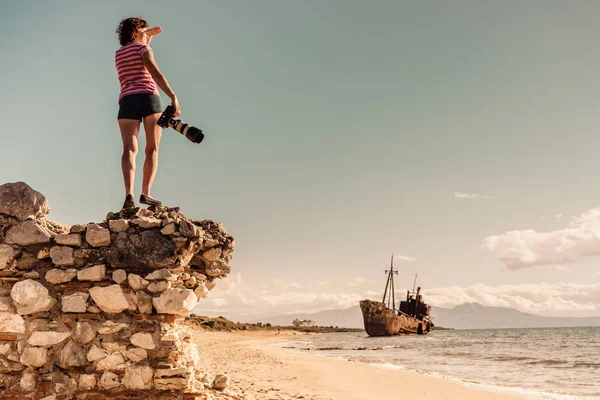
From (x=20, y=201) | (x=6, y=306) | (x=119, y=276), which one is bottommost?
(x=6, y=306)

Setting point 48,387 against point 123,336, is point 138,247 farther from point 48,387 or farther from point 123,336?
point 48,387

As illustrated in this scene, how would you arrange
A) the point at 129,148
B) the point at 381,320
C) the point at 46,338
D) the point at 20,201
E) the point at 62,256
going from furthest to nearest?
1. the point at 381,320
2. the point at 129,148
3. the point at 20,201
4. the point at 62,256
5. the point at 46,338

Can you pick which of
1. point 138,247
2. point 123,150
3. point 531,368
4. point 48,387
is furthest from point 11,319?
point 531,368

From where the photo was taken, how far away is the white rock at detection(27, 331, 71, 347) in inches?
174

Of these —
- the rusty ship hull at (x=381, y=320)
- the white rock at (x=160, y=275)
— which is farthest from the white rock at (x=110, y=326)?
the rusty ship hull at (x=381, y=320)

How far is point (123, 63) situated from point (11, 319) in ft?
9.10

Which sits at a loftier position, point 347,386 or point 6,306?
point 6,306

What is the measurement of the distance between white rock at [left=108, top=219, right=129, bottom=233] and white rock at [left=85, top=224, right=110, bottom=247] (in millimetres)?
65

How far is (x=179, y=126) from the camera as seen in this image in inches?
190

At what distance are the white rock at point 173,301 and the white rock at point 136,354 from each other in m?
0.39

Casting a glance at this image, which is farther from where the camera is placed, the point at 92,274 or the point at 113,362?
the point at 92,274

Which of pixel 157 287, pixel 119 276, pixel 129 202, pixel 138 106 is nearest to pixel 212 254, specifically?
pixel 157 287

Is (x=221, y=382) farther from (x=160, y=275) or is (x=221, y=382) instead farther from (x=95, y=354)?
(x=160, y=275)

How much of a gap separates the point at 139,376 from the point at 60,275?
46.6 inches
